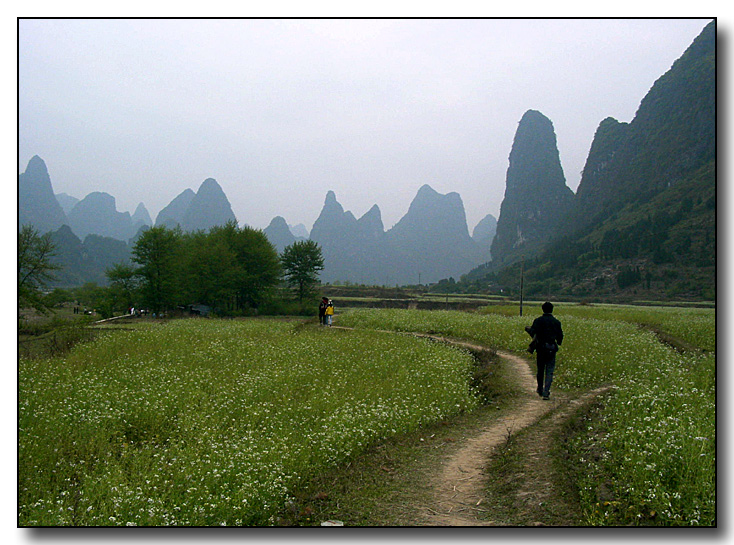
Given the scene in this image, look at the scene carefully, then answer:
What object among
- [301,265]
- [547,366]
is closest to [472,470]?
[547,366]

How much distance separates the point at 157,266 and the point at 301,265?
18.0m

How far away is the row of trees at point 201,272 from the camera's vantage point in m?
45.4

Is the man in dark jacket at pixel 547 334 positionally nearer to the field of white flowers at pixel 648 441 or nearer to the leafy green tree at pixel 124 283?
the field of white flowers at pixel 648 441

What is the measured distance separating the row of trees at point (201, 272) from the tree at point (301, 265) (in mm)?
1219

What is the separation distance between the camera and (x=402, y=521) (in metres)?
5.29

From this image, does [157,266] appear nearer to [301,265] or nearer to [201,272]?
[201,272]

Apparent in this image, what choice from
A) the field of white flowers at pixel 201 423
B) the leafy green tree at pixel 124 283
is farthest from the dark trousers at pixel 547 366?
the leafy green tree at pixel 124 283

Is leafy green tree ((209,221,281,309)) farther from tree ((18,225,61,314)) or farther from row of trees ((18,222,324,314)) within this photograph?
tree ((18,225,61,314))

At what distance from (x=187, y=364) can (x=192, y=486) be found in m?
9.09

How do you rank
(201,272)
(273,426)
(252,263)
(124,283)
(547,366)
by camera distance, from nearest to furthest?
(273,426)
(547,366)
(201,272)
(124,283)
(252,263)

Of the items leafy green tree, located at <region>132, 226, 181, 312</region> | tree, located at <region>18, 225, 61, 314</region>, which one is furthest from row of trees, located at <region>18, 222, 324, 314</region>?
tree, located at <region>18, 225, 61, 314</region>

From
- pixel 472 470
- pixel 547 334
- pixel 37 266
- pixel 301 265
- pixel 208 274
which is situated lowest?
pixel 472 470

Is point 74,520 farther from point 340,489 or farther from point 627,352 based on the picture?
point 627,352

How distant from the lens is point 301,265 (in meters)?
59.1
